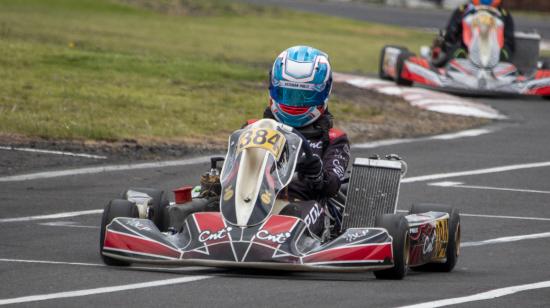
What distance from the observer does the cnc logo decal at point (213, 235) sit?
798 centimetres

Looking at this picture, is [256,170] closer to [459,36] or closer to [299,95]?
[299,95]

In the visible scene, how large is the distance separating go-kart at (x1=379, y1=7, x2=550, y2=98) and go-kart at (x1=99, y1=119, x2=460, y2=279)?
41.8 feet

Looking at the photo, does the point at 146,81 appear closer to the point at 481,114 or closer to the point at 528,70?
the point at 481,114

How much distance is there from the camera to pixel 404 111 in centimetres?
1928

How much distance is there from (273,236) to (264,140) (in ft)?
2.46

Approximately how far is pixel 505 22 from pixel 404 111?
12.5 feet

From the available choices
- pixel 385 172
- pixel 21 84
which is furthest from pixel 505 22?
pixel 385 172

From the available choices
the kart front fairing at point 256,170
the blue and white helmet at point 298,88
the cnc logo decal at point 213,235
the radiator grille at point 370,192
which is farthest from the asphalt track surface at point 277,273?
the blue and white helmet at point 298,88

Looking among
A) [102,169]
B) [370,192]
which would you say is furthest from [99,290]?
[102,169]

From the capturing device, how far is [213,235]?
8.01 m

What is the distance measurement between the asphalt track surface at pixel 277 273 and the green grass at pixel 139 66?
1.99 meters

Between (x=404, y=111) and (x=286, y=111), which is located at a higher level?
(x=286, y=111)

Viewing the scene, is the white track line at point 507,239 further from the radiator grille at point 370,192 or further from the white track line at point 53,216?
the white track line at point 53,216

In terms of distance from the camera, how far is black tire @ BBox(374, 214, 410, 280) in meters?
8.08
